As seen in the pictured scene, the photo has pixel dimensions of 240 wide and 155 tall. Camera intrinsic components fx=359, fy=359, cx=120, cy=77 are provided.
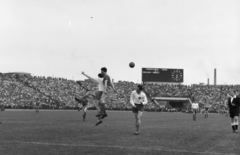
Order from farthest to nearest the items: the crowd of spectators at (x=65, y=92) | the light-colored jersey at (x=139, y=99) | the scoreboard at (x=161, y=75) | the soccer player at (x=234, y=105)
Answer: the scoreboard at (x=161, y=75)
the crowd of spectators at (x=65, y=92)
the soccer player at (x=234, y=105)
the light-colored jersey at (x=139, y=99)

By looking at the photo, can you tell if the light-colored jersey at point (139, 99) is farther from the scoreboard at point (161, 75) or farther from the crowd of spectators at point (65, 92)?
the scoreboard at point (161, 75)

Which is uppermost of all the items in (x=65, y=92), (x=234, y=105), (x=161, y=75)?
(x=161, y=75)

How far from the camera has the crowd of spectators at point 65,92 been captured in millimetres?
65250

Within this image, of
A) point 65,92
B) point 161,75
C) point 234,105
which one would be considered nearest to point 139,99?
point 234,105

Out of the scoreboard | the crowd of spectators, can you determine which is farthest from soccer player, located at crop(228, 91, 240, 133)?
the scoreboard

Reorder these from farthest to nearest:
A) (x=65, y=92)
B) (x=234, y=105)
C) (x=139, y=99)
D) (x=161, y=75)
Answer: (x=161, y=75), (x=65, y=92), (x=234, y=105), (x=139, y=99)

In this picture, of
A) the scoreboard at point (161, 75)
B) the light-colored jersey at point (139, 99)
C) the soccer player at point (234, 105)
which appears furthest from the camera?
the scoreboard at point (161, 75)

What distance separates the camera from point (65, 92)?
7388cm

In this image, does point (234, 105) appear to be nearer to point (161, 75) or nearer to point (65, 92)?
point (65, 92)

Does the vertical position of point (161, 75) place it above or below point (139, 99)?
above

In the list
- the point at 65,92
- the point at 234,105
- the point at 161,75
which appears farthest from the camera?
the point at 161,75

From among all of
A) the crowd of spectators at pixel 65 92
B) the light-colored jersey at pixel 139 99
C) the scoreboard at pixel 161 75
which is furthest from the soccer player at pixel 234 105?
the scoreboard at pixel 161 75

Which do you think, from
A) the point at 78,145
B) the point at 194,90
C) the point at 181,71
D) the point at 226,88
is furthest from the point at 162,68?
the point at 78,145

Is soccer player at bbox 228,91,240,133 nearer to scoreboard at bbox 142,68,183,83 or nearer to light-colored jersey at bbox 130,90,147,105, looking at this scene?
light-colored jersey at bbox 130,90,147,105
